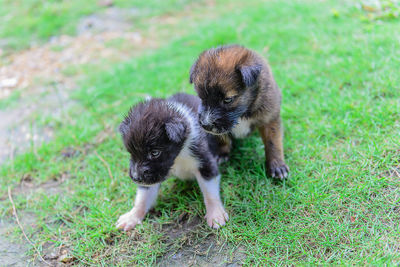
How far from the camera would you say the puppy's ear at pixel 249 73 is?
366 centimetres

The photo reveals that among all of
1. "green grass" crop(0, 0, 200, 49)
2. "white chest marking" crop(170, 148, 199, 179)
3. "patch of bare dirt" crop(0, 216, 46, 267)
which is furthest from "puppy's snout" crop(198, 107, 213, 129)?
"green grass" crop(0, 0, 200, 49)

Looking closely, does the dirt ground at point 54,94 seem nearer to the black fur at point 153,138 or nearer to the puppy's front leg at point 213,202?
the puppy's front leg at point 213,202

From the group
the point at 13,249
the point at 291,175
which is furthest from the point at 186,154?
the point at 13,249

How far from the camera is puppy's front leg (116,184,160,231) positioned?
4.00m

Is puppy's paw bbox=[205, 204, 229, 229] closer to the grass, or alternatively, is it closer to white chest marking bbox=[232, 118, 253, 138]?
the grass

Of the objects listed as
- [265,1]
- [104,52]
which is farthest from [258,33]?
[104,52]

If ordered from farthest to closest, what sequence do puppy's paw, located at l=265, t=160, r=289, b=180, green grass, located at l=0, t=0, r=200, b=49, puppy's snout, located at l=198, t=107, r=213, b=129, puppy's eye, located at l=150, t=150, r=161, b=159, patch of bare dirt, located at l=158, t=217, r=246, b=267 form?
green grass, located at l=0, t=0, r=200, b=49, puppy's paw, located at l=265, t=160, r=289, b=180, puppy's snout, located at l=198, t=107, r=213, b=129, puppy's eye, located at l=150, t=150, r=161, b=159, patch of bare dirt, located at l=158, t=217, r=246, b=267

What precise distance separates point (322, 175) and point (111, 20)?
836cm

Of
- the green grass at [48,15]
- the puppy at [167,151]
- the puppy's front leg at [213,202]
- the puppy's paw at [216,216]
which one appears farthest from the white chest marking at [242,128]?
the green grass at [48,15]

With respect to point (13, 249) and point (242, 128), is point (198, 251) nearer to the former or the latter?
point (242, 128)

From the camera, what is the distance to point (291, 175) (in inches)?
165

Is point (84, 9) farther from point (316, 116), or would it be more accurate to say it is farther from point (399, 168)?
point (399, 168)

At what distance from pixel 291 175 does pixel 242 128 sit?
2.77ft

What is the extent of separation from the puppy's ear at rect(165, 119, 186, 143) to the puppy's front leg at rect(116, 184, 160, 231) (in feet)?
2.71
